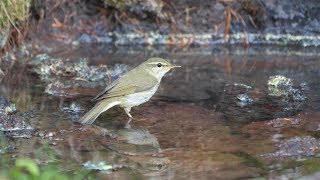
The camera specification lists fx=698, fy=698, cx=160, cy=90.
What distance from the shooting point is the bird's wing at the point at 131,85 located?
830 cm

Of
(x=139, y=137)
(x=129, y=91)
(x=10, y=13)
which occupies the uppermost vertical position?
(x=10, y=13)

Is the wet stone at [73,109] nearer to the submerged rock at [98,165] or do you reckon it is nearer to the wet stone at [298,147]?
the submerged rock at [98,165]

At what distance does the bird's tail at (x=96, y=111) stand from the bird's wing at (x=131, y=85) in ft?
0.29

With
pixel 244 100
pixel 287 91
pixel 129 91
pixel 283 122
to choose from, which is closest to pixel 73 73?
pixel 129 91

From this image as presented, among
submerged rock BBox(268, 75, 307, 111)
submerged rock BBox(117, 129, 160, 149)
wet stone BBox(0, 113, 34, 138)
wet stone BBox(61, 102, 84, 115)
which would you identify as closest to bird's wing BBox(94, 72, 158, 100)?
wet stone BBox(61, 102, 84, 115)

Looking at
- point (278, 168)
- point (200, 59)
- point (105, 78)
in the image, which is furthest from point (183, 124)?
point (200, 59)

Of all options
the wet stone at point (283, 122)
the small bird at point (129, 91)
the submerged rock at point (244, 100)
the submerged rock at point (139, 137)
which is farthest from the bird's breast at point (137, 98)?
the wet stone at point (283, 122)

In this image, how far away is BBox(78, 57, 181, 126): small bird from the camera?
8009 millimetres

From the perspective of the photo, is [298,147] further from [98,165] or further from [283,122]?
[98,165]

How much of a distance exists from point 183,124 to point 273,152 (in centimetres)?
149

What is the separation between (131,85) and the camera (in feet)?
28.1

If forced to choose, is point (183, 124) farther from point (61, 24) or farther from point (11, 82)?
point (61, 24)

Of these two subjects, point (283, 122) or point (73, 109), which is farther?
point (73, 109)

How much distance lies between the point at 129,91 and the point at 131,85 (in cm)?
14
